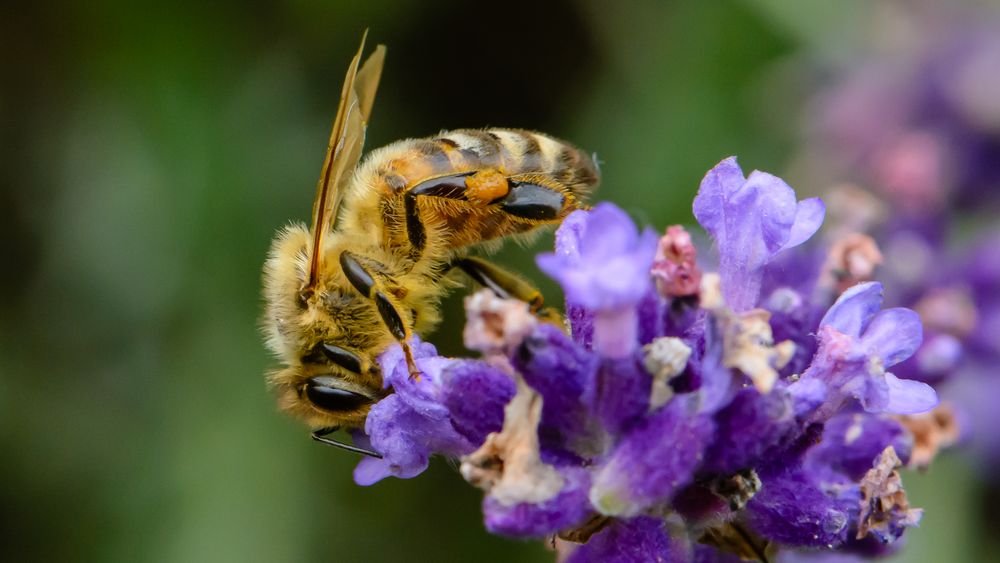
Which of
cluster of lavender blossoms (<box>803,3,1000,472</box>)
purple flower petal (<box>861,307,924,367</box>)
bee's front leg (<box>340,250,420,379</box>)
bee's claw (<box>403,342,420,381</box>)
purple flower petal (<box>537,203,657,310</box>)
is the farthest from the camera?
cluster of lavender blossoms (<box>803,3,1000,472</box>)

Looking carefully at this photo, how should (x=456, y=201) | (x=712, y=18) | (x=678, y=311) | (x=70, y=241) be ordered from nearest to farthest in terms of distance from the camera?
1. (x=678, y=311)
2. (x=456, y=201)
3. (x=70, y=241)
4. (x=712, y=18)

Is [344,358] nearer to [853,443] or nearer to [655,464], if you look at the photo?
[655,464]

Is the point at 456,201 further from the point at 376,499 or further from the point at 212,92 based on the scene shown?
the point at 212,92

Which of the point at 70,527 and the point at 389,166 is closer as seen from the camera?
the point at 389,166

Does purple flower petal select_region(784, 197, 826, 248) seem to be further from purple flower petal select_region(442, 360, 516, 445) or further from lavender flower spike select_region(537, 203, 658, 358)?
purple flower petal select_region(442, 360, 516, 445)

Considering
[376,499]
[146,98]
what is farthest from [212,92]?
[376,499]

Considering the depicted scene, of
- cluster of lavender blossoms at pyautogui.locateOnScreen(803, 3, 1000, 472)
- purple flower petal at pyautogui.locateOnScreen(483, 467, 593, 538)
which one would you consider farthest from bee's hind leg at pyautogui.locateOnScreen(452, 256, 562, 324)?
cluster of lavender blossoms at pyautogui.locateOnScreen(803, 3, 1000, 472)

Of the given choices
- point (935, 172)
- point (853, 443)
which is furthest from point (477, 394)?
point (935, 172)
